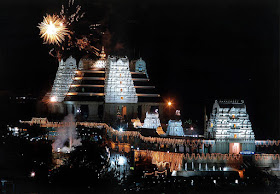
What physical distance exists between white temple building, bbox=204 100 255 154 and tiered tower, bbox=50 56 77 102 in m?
21.5

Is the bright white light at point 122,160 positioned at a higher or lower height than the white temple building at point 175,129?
lower

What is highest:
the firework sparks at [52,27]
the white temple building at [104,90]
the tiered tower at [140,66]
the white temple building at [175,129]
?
the firework sparks at [52,27]

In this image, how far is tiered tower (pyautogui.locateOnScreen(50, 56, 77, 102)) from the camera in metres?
47.0

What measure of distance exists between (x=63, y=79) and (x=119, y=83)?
21.8ft

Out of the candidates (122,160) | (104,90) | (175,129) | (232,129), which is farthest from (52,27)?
(232,129)

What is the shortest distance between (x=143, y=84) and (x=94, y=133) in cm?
1062

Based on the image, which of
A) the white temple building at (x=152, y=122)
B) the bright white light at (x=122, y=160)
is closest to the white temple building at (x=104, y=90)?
the white temple building at (x=152, y=122)

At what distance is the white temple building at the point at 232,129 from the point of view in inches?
1141

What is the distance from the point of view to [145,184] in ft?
82.5

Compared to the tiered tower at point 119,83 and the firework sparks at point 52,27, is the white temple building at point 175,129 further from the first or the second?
the firework sparks at point 52,27

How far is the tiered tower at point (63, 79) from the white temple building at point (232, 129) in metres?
21.5

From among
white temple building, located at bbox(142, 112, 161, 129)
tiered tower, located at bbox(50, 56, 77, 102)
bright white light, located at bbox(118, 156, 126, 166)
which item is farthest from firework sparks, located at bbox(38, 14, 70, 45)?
bright white light, located at bbox(118, 156, 126, 166)

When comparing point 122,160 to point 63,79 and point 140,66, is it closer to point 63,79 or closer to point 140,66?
point 63,79

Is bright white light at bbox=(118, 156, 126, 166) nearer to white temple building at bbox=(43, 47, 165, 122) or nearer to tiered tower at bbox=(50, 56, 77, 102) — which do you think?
white temple building at bbox=(43, 47, 165, 122)
